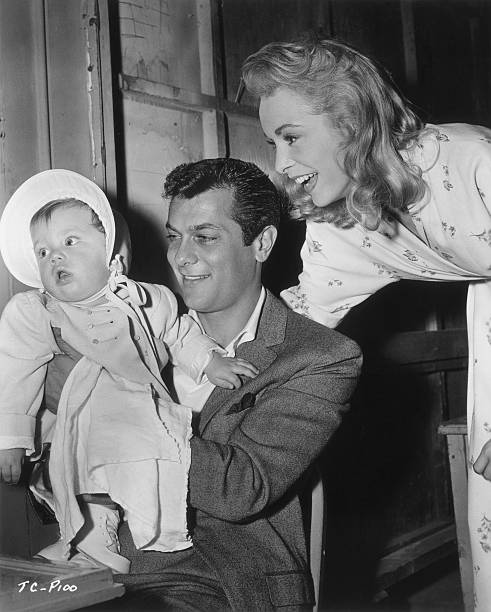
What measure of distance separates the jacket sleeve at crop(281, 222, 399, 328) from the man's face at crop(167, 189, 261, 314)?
11.7 inches

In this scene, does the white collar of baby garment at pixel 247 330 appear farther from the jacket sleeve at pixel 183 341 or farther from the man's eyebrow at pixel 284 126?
the man's eyebrow at pixel 284 126

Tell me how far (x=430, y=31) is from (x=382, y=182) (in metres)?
2.25

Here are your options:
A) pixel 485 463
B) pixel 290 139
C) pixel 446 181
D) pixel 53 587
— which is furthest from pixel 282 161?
pixel 53 587

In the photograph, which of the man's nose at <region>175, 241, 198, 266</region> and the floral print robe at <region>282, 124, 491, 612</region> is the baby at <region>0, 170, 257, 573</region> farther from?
the floral print robe at <region>282, 124, 491, 612</region>

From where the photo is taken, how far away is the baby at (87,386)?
5.10ft

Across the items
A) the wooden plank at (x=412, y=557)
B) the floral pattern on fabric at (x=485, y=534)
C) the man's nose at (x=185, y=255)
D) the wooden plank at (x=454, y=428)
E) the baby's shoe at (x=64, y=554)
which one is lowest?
the wooden plank at (x=412, y=557)

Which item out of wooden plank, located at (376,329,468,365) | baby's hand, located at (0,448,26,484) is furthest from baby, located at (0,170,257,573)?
wooden plank, located at (376,329,468,365)

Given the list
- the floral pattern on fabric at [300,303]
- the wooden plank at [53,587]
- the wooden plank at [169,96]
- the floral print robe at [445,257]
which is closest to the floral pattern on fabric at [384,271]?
the floral print robe at [445,257]

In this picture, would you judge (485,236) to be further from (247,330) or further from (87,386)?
(87,386)

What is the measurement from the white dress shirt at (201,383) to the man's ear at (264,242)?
14 centimetres

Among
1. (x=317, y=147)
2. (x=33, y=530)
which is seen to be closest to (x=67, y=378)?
(x=33, y=530)

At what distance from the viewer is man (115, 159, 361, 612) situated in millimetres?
1671

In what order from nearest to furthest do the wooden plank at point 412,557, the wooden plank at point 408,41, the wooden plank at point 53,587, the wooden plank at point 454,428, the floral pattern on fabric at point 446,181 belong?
the wooden plank at point 53,587 < the floral pattern on fabric at point 446,181 < the wooden plank at point 454,428 < the wooden plank at point 412,557 < the wooden plank at point 408,41

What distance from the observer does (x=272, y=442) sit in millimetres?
1747
